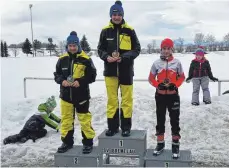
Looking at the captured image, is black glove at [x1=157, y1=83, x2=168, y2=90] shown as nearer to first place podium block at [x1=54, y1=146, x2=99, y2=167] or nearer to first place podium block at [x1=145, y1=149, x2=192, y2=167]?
first place podium block at [x1=145, y1=149, x2=192, y2=167]

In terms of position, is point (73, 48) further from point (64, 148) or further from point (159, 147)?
point (159, 147)

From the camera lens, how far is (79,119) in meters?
5.38

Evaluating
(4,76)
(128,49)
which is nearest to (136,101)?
(128,49)

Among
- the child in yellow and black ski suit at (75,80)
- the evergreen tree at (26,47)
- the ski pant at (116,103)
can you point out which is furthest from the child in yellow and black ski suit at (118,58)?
the evergreen tree at (26,47)

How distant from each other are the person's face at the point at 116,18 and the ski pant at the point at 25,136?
324 cm

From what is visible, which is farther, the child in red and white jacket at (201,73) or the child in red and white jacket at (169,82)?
the child in red and white jacket at (201,73)

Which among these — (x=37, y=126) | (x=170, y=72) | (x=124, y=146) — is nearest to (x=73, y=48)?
(x=170, y=72)

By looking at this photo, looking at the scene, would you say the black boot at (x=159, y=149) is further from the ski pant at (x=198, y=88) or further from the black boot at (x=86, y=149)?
the ski pant at (x=198, y=88)

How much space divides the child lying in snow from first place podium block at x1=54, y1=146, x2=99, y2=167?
1915mm

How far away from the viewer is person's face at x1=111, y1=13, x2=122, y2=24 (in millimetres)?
5203

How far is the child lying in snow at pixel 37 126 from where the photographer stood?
6.96 m

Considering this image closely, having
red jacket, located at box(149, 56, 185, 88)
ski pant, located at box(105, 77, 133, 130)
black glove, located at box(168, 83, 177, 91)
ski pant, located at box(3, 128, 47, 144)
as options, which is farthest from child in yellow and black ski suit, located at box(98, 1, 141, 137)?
ski pant, located at box(3, 128, 47, 144)

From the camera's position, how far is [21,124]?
836cm

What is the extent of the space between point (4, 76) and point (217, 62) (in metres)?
11.9
